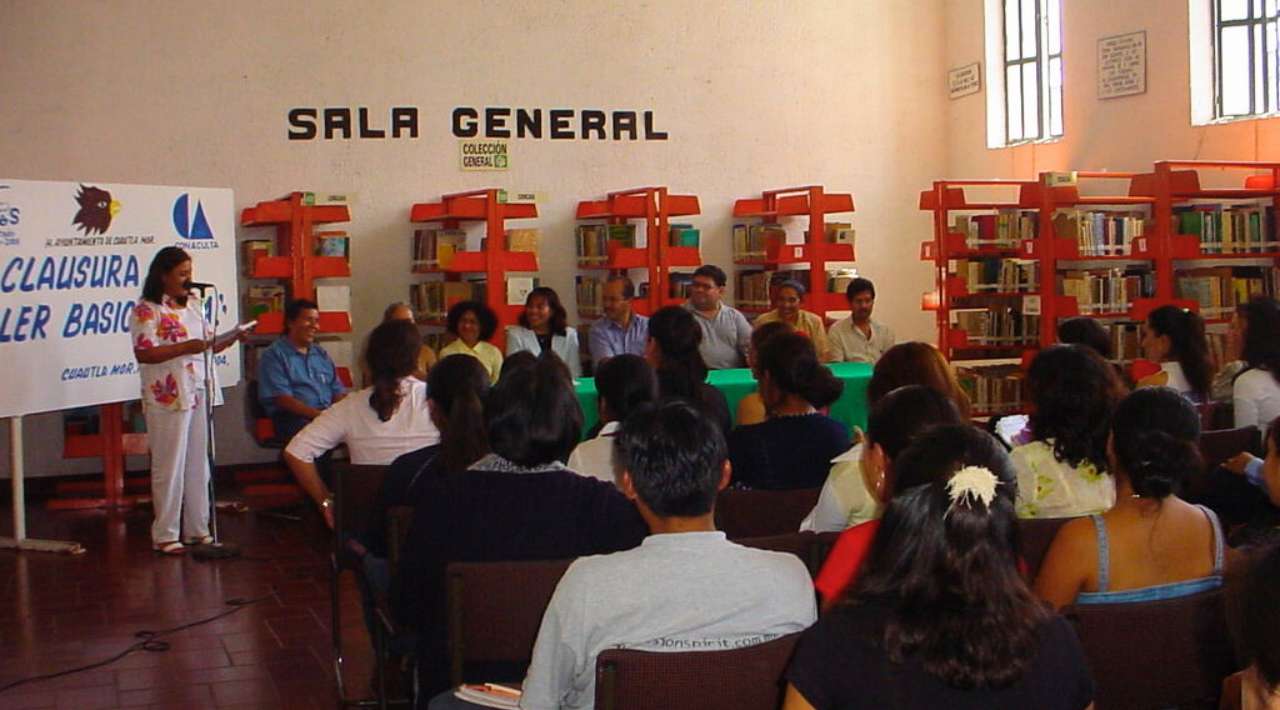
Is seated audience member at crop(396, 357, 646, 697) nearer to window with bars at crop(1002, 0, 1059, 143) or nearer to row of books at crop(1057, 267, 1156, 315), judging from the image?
row of books at crop(1057, 267, 1156, 315)

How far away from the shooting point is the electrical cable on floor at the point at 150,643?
16.2 feet

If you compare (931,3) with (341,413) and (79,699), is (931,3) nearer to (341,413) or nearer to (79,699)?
(341,413)

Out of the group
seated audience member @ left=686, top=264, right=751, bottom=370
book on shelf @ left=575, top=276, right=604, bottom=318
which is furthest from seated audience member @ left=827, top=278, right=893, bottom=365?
book on shelf @ left=575, top=276, right=604, bottom=318

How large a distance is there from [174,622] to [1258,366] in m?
Result: 4.26

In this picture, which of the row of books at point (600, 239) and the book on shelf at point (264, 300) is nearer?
the book on shelf at point (264, 300)

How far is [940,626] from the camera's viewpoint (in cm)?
184

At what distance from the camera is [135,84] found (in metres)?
9.41

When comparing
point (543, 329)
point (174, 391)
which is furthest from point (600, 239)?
point (174, 391)

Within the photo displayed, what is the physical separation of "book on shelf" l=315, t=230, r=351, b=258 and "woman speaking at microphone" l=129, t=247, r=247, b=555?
7.14 feet

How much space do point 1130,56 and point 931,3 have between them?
2.28 metres

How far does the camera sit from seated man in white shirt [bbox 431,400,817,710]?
7.51 ft

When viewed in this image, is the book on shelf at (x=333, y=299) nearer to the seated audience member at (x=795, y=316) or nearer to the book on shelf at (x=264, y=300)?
the book on shelf at (x=264, y=300)

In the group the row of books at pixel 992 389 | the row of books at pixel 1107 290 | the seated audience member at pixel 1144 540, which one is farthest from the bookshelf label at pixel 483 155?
the seated audience member at pixel 1144 540

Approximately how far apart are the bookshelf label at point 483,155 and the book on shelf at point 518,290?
3.70 ft
